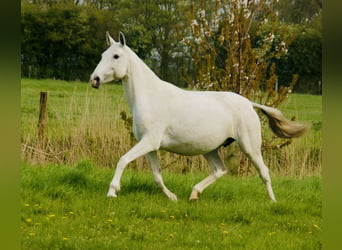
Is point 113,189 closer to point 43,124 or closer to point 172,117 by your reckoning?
point 172,117

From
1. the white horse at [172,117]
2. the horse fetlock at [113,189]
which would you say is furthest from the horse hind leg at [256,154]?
the horse fetlock at [113,189]

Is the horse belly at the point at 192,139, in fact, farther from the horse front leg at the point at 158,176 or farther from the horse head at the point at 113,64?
the horse head at the point at 113,64

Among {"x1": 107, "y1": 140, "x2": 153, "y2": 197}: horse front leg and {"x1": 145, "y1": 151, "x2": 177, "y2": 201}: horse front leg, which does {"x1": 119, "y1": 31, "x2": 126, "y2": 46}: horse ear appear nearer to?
{"x1": 107, "y1": 140, "x2": 153, "y2": 197}: horse front leg

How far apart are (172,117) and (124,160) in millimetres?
802

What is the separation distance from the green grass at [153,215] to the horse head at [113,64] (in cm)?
138

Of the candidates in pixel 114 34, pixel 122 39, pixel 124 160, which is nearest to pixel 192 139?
→ pixel 124 160

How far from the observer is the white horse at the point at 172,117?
5.45 metres

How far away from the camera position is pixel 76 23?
2441 centimetres

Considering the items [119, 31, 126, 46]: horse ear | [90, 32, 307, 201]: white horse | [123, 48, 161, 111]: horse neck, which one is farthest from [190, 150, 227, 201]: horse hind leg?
[119, 31, 126, 46]: horse ear

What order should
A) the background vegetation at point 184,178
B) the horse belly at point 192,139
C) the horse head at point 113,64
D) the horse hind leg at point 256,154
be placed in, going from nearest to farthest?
1. the background vegetation at point 184,178
2. the horse head at point 113,64
3. the horse belly at point 192,139
4. the horse hind leg at point 256,154

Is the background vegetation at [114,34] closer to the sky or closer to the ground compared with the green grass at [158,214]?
closer to the sky

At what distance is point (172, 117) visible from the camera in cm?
560
